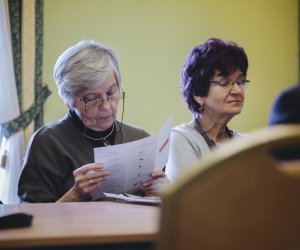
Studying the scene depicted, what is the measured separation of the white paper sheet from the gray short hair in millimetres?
376

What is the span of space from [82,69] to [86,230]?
33.0 inches

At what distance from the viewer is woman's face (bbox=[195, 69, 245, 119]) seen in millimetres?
1770

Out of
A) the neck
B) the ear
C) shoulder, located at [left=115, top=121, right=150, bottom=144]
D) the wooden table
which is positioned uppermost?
the ear

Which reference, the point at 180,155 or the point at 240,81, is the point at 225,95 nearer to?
the point at 240,81

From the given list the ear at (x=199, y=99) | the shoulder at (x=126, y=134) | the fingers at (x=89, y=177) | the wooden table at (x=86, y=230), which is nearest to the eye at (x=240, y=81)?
the ear at (x=199, y=99)

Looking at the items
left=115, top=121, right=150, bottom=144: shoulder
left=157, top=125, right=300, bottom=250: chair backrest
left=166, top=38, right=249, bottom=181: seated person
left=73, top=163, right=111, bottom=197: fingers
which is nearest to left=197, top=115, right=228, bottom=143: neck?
left=166, top=38, right=249, bottom=181: seated person

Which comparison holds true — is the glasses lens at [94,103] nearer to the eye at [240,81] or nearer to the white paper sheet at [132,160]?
the white paper sheet at [132,160]

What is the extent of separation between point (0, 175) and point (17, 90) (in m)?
0.54

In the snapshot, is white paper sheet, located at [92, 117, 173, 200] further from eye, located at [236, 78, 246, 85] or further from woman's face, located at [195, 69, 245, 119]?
eye, located at [236, 78, 246, 85]

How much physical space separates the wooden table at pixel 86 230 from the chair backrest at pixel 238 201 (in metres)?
0.18

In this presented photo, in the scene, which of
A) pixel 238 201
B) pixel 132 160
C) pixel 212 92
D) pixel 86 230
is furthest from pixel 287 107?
pixel 212 92

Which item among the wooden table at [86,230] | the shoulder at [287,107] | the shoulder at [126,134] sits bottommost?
the wooden table at [86,230]

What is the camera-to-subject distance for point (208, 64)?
178 cm

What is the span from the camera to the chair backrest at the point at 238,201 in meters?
0.50
